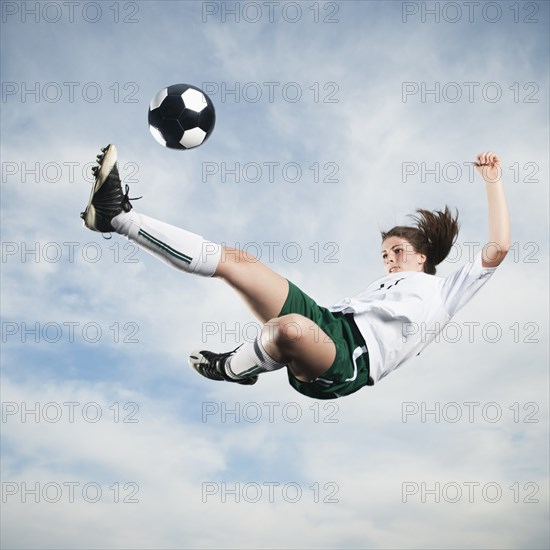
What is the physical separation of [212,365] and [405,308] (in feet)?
4.04

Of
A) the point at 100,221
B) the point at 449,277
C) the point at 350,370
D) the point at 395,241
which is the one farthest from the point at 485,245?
the point at 100,221

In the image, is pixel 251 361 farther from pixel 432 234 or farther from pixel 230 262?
pixel 432 234

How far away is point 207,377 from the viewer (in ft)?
13.9

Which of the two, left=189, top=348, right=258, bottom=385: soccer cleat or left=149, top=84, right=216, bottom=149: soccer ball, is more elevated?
left=149, top=84, right=216, bottom=149: soccer ball

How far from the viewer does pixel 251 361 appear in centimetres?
373

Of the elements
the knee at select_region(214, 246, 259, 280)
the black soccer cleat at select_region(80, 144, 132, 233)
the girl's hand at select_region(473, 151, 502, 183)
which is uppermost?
the girl's hand at select_region(473, 151, 502, 183)

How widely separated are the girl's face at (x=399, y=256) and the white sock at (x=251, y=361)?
1.35 meters

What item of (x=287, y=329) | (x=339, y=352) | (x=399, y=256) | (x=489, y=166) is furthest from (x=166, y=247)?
(x=489, y=166)

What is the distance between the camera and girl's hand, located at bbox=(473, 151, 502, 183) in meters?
4.50

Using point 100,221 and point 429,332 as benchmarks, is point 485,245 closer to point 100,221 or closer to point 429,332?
point 429,332

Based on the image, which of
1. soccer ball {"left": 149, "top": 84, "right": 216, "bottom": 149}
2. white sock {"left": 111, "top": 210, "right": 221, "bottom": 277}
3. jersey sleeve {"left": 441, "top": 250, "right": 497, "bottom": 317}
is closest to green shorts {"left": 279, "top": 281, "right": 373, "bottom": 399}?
white sock {"left": 111, "top": 210, "right": 221, "bottom": 277}

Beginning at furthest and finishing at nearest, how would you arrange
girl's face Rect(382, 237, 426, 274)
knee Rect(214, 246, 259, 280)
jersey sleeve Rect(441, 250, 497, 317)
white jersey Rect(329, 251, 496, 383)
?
girl's face Rect(382, 237, 426, 274) < jersey sleeve Rect(441, 250, 497, 317) < white jersey Rect(329, 251, 496, 383) < knee Rect(214, 246, 259, 280)

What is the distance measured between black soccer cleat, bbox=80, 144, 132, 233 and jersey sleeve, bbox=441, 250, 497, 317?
7.03ft

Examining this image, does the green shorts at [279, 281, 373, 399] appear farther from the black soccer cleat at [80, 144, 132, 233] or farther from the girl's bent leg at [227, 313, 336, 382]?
the black soccer cleat at [80, 144, 132, 233]
